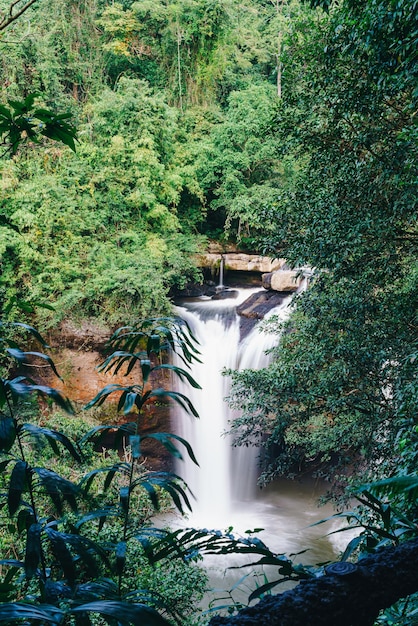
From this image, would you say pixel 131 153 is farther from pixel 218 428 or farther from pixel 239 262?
pixel 218 428

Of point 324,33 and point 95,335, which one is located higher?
point 324,33

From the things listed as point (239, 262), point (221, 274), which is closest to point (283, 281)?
point (239, 262)

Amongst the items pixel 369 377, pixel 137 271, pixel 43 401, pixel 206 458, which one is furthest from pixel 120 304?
pixel 369 377

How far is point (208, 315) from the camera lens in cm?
1246

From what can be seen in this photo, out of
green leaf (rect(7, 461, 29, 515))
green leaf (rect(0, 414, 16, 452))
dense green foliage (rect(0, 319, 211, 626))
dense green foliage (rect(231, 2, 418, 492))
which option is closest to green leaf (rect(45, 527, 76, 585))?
dense green foliage (rect(0, 319, 211, 626))

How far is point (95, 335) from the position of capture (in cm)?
1108

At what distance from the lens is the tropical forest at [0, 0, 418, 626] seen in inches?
50.4

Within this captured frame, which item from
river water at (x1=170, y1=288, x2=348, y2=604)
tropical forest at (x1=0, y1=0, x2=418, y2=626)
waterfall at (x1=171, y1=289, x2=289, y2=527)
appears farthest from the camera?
waterfall at (x1=171, y1=289, x2=289, y2=527)

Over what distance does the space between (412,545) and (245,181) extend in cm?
1478

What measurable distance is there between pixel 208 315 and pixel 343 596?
11.8m

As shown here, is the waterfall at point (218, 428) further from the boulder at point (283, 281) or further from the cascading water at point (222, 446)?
the boulder at point (283, 281)

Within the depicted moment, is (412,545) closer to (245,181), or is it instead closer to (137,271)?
(137,271)

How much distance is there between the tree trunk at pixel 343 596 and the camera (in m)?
0.65

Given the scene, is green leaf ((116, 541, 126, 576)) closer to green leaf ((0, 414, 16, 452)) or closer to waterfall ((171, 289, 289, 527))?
green leaf ((0, 414, 16, 452))
